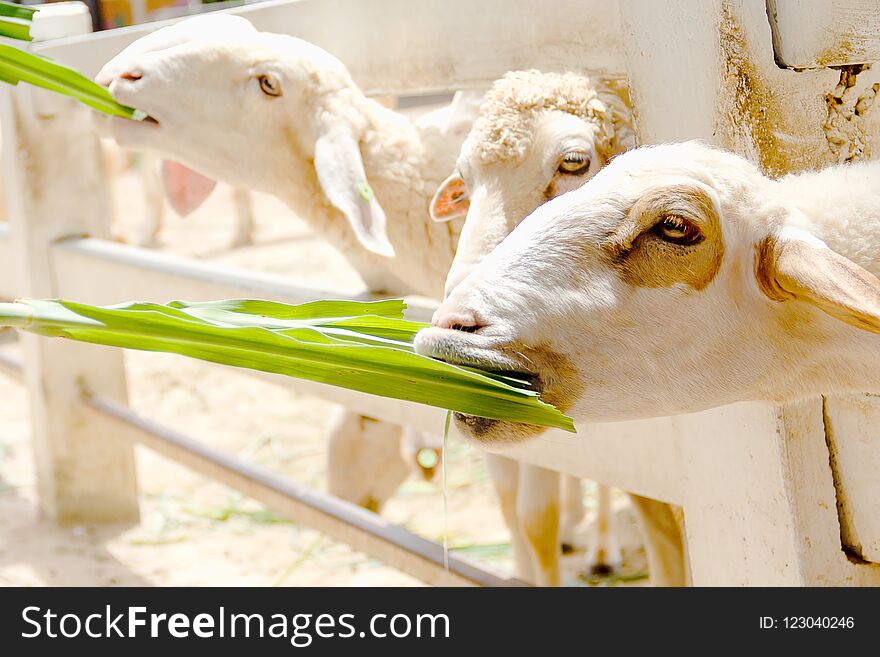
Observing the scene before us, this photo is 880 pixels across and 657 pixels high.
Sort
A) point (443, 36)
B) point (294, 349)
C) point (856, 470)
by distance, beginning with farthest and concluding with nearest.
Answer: point (443, 36) < point (856, 470) < point (294, 349)

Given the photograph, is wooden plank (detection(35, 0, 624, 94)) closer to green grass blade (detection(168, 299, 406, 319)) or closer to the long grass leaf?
green grass blade (detection(168, 299, 406, 319))

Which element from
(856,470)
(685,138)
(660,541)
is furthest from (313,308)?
(660,541)

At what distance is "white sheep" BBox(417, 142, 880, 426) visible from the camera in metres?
1.15

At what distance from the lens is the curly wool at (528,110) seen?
1.67m

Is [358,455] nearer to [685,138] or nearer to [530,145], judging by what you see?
[530,145]

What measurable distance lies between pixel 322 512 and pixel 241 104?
0.96m

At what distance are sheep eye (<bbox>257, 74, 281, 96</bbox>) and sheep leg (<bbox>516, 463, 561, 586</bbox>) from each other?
1068mm

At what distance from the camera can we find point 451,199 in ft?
6.03

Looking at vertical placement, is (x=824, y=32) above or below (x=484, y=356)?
above

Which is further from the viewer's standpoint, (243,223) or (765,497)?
(243,223)

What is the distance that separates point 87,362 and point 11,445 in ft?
4.03

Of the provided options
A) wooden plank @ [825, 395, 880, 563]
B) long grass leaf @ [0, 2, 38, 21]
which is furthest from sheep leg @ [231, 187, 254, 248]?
wooden plank @ [825, 395, 880, 563]

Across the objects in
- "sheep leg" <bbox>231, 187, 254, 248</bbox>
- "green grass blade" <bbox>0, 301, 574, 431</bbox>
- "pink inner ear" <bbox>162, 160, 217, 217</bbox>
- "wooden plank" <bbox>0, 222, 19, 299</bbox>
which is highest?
"sheep leg" <bbox>231, 187, 254, 248</bbox>

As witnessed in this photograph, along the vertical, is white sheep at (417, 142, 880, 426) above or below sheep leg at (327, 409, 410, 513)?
below
